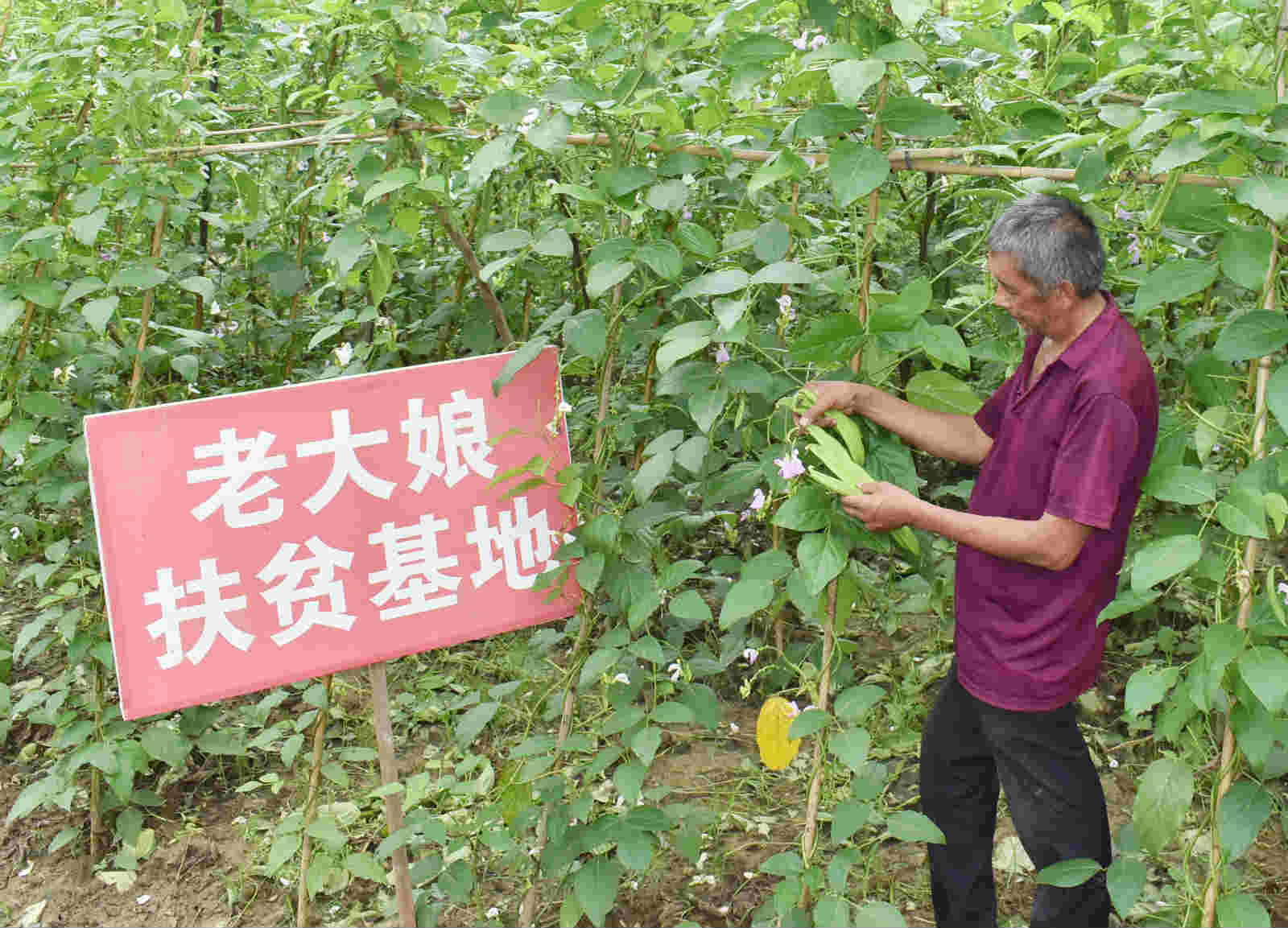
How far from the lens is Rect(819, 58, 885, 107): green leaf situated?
1472mm

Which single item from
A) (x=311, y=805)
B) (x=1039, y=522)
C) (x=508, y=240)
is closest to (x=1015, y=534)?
(x=1039, y=522)

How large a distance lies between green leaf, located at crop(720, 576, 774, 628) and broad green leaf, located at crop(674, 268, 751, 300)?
0.43 metres

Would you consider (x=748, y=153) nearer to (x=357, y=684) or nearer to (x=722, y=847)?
(x=722, y=847)

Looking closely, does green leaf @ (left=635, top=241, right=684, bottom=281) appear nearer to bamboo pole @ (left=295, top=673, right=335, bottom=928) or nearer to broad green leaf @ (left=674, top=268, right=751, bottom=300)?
broad green leaf @ (left=674, top=268, right=751, bottom=300)

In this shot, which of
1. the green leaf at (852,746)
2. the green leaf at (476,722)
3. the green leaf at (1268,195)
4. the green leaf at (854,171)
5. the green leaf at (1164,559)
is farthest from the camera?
the green leaf at (476,722)

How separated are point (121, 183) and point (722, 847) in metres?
1.82

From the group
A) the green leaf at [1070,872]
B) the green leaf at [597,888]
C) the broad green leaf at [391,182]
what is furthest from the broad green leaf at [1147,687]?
the broad green leaf at [391,182]

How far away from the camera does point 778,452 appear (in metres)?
1.79

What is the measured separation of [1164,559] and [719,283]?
72cm

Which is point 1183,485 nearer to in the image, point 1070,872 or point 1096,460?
point 1096,460

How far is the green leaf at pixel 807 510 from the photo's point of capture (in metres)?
1.67

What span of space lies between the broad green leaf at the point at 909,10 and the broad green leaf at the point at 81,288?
1.56m

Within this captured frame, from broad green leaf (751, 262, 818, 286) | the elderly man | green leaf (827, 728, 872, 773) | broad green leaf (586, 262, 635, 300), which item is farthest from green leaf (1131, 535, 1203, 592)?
broad green leaf (586, 262, 635, 300)

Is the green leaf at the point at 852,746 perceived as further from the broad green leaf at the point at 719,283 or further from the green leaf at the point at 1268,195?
the green leaf at the point at 1268,195
